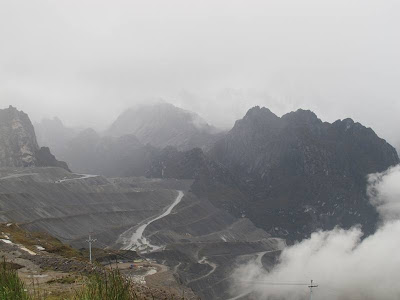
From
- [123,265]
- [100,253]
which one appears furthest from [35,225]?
[123,265]

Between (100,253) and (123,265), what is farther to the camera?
(100,253)

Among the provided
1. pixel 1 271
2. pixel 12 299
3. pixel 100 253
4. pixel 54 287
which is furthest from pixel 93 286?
pixel 100 253

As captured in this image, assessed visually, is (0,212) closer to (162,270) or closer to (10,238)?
(10,238)

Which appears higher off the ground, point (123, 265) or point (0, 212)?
point (0, 212)

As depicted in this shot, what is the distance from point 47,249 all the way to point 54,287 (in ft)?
195

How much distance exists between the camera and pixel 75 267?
7181 cm

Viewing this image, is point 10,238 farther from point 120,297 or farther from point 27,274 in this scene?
point 120,297

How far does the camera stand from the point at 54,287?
5534 centimetres

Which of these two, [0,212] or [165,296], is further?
[0,212]

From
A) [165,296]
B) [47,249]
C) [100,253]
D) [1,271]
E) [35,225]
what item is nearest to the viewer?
[1,271]

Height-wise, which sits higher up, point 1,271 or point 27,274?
point 1,271

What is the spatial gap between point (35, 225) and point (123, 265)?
80182 mm

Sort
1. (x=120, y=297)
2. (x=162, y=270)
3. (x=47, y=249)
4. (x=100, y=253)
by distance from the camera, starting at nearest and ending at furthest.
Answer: (x=120, y=297) < (x=47, y=249) < (x=162, y=270) < (x=100, y=253)

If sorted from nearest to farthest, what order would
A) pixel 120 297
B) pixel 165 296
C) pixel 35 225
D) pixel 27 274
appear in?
pixel 120 297 → pixel 165 296 → pixel 27 274 → pixel 35 225
